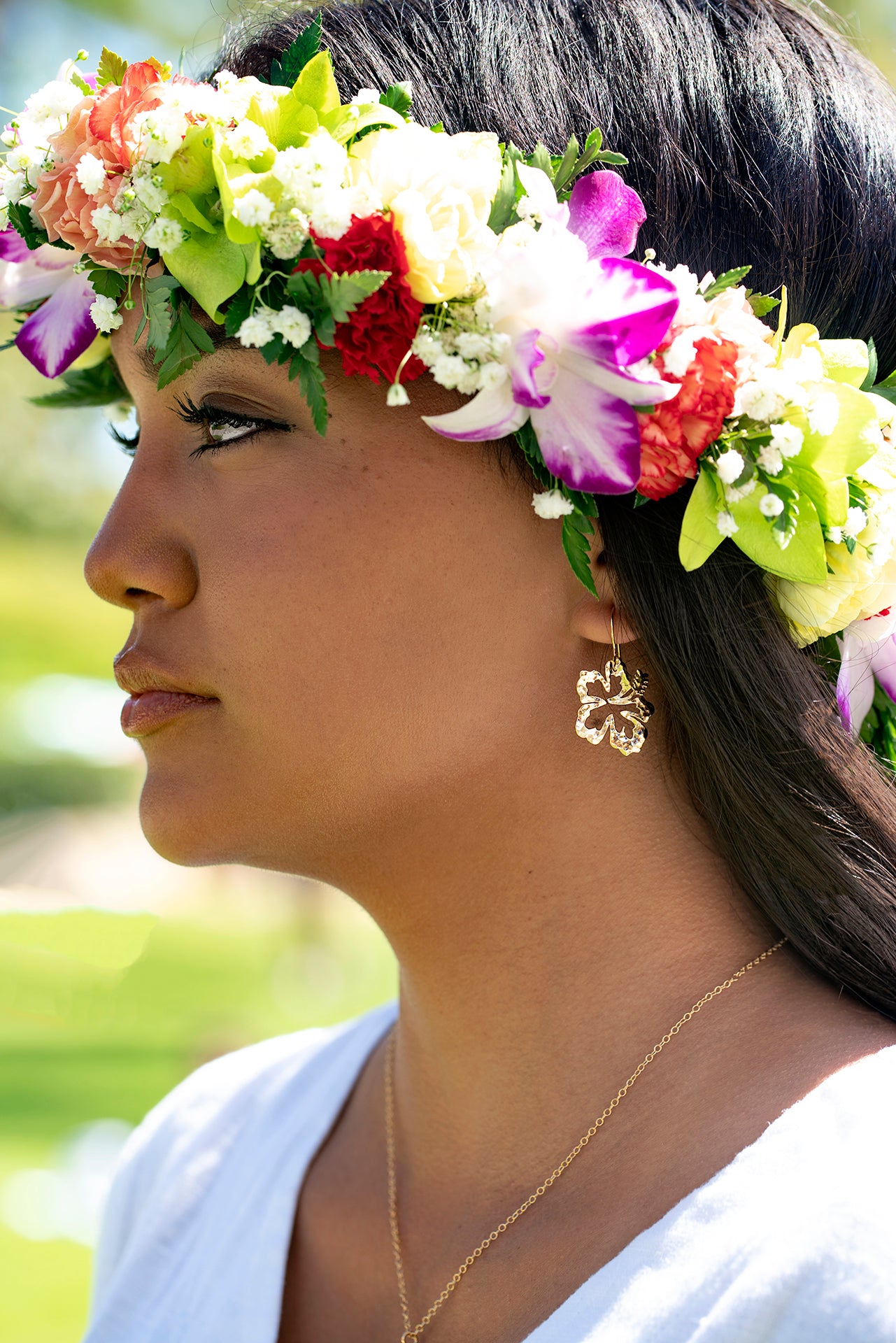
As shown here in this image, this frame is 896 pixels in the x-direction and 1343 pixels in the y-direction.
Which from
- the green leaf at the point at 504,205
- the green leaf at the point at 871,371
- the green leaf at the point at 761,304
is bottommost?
the green leaf at the point at 871,371

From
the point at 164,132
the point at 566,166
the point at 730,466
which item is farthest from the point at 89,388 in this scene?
the point at 730,466

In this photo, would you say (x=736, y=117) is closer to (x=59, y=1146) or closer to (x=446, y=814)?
(x=446, y=814)

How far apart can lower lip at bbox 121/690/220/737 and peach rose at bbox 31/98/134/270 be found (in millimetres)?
696

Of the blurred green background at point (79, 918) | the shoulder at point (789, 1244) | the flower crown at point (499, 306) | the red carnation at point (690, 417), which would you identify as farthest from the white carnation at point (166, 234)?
the shoulder at point (789, 1244)

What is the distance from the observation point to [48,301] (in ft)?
7.53

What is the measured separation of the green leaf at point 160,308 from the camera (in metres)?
1.86

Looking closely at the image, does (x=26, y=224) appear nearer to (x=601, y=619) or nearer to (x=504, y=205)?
(x=504, y=205)

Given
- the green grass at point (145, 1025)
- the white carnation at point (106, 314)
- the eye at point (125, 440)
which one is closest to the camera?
the white carnation at point (106, 314)

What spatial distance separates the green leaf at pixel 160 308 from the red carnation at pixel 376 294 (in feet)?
0.76

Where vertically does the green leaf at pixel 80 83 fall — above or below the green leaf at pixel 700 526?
above

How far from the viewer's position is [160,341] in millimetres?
1882

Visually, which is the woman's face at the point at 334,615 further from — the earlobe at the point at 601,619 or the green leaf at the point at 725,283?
the green leaf at the point at 725,283

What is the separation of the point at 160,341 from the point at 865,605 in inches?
47.0

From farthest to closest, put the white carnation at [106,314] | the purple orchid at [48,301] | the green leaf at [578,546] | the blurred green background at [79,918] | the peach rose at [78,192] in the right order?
1. the blurred green background at [79,918]
2. the purple orchid at [48,301]
3. the white carnation at [106,314]
4. the peach rose at [78,192]
5. the green leaf at [578,546]
